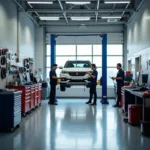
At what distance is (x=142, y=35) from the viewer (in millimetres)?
9539

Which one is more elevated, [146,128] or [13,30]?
[13,30]

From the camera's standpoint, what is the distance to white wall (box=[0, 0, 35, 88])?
26.9ft

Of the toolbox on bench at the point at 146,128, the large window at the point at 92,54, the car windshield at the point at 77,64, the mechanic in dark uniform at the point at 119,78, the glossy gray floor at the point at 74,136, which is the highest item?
the large window at the point at 92,54

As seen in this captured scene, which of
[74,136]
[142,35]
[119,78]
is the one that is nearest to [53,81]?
[119,78]

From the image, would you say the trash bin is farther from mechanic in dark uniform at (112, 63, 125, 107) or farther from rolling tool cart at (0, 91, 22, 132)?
rolling tool cart at (0, 91, 22, 132)

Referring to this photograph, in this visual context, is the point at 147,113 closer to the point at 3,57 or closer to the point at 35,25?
the point at 3,57

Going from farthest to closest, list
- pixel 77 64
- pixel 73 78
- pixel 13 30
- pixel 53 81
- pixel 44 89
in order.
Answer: pixel 44 89 → pixel 77 64 → pixel 53 81 → pixel 73 78 → pixel 13 30

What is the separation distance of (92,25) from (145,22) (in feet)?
17.4

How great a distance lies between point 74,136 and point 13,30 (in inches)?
214

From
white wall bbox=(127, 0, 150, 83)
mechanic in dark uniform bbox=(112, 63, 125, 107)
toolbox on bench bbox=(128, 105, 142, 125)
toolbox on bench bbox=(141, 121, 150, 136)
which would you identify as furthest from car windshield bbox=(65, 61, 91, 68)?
toolbox on bench bbox=(141, 121, 150, 136)

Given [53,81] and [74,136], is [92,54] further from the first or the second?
[74,136]

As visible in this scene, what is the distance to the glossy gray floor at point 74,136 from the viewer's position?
4402 mm

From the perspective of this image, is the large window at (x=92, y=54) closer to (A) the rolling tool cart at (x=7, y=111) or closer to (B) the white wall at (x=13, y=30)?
(B) the white wall at (x=13, y=30)

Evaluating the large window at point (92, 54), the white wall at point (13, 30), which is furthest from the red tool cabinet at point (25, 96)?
the large window at point (92, 54)
